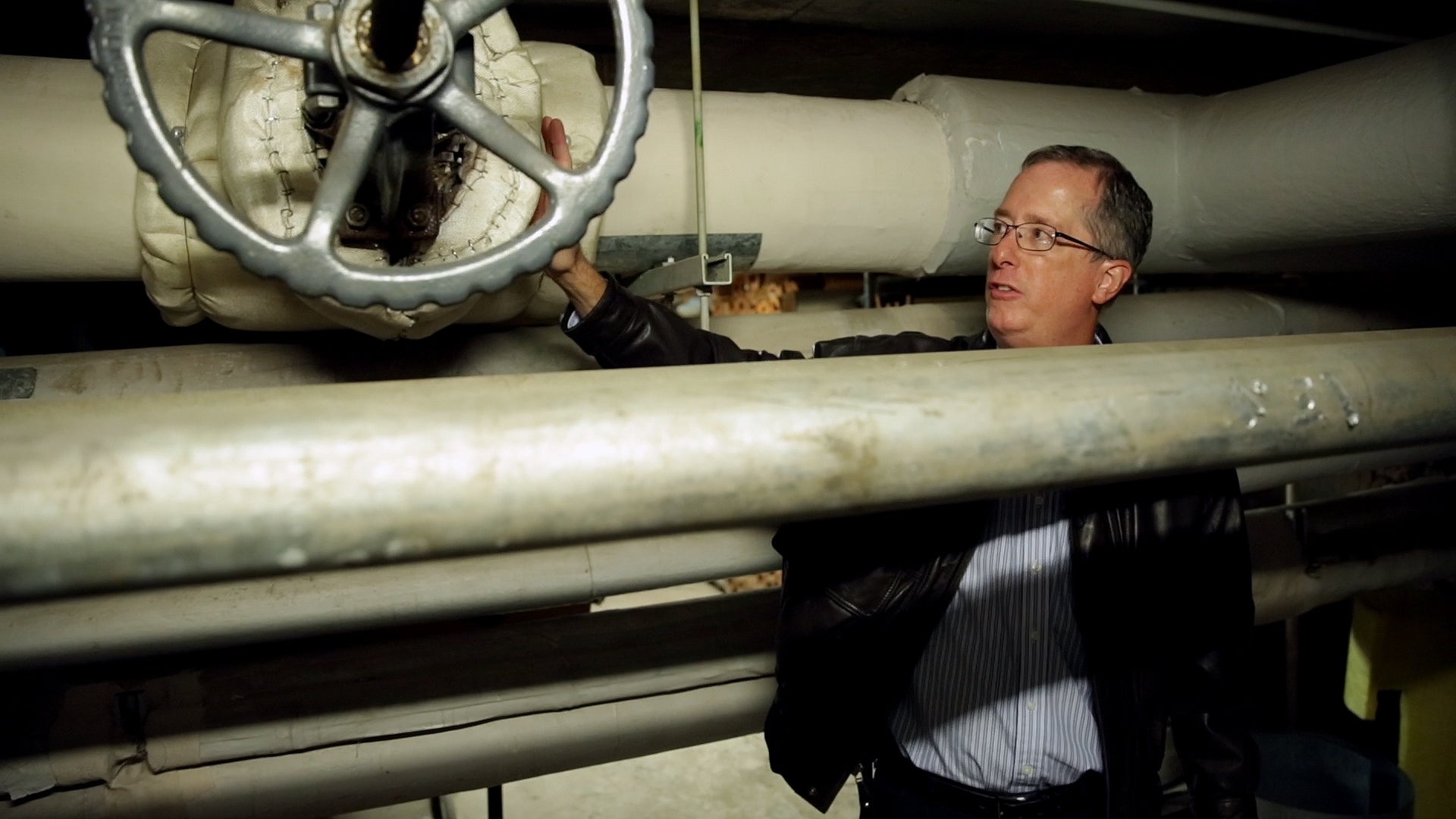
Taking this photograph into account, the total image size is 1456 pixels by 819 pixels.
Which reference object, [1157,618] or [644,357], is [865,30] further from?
[1157,618]

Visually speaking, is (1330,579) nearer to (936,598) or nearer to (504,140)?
(936,598)

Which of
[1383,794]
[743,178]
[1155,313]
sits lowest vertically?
[1383,794]

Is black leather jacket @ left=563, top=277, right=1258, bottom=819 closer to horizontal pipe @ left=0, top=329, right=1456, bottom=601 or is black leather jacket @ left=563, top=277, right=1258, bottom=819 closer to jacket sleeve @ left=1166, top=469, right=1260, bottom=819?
jacket sleeve @ left=1166, top=469, right=1260, bottom=819

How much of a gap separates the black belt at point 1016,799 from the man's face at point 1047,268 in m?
0.61

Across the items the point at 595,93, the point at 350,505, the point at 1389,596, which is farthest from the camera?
the point at 1389,596

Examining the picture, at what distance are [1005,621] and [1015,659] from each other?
53mm

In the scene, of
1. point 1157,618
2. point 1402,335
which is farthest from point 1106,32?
point 1402,335

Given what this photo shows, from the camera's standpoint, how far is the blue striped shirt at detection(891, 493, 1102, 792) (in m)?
1.17

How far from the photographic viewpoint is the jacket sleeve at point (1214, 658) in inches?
A: 47.4

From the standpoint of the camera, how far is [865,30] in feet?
5.39

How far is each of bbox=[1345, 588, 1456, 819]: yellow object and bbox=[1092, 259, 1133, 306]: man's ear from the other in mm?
1629

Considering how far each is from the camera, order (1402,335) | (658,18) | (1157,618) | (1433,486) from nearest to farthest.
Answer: (1402,335) < (1157,618) < (658,18) < (1433,486)

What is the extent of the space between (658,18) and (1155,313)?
3.48 feet

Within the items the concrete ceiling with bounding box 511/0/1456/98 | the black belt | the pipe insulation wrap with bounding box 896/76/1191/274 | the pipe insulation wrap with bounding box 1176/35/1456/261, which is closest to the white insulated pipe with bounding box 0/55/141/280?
the concrete ceiling with bounding box 511/0/1456/98
